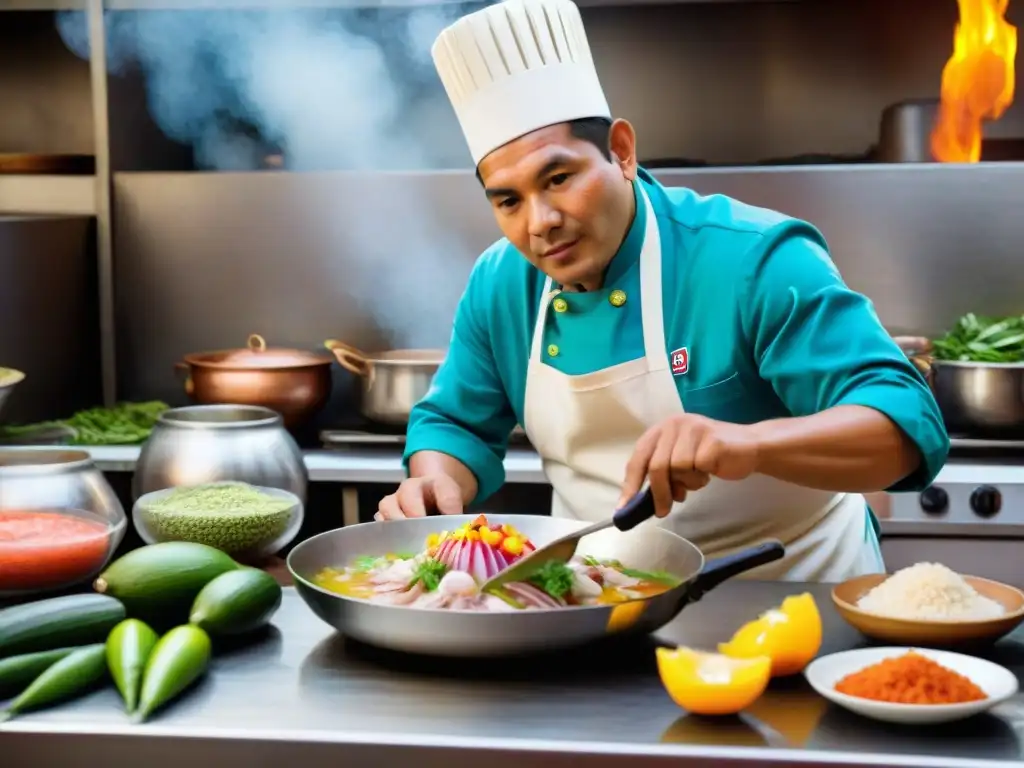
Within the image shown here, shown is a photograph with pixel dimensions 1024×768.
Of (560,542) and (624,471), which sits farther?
(624,471)

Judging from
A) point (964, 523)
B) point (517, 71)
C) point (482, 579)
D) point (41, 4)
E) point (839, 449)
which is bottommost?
point (964, 523)

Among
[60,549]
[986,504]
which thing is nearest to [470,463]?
[60,549]

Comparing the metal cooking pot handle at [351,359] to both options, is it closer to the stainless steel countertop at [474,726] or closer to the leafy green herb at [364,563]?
the leafy green herb at [364,563]

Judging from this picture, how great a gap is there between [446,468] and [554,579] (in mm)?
705

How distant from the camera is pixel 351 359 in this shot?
336cm

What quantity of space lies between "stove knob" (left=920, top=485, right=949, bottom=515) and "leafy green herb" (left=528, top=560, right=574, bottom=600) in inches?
63.9

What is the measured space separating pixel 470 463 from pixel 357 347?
162 centimetres

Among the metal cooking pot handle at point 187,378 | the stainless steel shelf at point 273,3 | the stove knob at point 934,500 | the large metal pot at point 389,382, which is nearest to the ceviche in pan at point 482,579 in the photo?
the stove knob at point 934,500

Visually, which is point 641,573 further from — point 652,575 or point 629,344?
point 629,344

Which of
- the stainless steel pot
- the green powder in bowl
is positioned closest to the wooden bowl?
the green powder in bowl

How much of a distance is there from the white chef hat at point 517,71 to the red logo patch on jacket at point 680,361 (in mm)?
394

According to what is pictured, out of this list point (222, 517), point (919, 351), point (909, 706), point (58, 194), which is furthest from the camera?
point (58, 194)

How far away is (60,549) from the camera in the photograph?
1.71m

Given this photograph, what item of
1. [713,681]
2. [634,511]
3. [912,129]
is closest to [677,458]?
[634,511]
